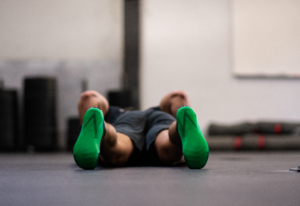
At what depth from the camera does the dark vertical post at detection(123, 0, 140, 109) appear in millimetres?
4047

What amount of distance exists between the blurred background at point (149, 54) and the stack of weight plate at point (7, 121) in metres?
0.37

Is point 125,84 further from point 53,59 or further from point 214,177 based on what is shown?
point 214,177

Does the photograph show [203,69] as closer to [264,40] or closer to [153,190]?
[264,40]

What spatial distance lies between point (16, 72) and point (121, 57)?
1.49 metres

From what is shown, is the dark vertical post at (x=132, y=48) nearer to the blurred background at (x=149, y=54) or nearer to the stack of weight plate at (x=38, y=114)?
the blurred background at (x=149, y=54)

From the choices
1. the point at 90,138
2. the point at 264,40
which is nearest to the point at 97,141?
the point at 90,138

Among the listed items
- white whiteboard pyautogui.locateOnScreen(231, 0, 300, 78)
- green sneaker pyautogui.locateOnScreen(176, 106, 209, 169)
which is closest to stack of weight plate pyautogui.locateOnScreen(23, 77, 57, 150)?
white whiteboard pyautogui.locateOnScreen(231, 0, 300, 78)

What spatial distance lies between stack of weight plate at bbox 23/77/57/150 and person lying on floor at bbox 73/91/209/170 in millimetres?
2227

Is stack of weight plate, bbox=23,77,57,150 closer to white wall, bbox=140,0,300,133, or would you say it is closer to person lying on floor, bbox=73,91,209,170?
white wall, bbox=140,0,300,133

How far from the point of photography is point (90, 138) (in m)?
1.07

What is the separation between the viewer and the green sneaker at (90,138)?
1064 millimetres

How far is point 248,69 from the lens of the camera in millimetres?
4094

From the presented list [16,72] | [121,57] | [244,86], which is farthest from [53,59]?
[244,86]

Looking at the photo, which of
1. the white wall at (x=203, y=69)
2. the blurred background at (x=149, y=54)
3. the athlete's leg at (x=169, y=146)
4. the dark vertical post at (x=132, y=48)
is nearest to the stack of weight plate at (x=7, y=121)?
the blurred background at (x=149, y=54)
